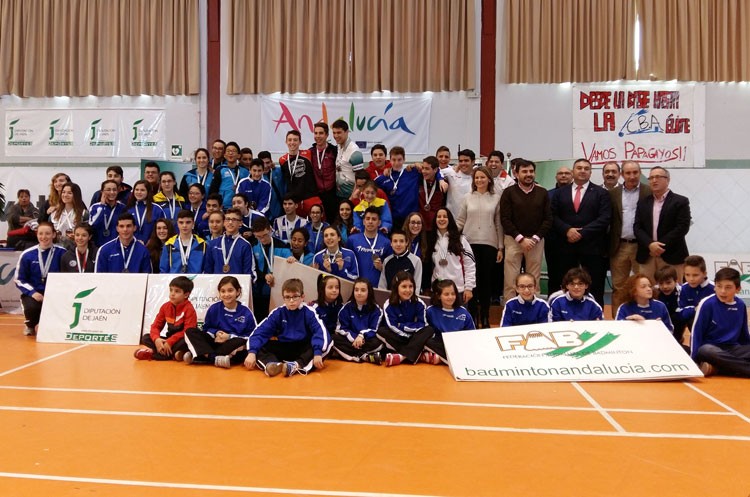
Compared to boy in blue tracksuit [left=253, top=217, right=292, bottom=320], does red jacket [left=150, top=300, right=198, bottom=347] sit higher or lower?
lower

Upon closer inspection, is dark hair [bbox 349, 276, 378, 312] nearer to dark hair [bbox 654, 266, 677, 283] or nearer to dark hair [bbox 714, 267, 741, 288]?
dark hair [bbox 654, 266, 677, 283]

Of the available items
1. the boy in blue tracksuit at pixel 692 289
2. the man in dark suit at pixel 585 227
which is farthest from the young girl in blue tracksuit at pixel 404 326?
the boy in blue tracksuit at pixel 692 289

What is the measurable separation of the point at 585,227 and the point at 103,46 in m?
10.1

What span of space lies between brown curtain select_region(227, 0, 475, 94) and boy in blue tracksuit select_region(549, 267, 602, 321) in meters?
6.60

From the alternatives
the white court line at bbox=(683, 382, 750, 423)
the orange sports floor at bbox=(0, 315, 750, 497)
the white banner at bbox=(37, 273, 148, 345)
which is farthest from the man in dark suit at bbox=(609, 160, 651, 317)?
the white banner at bbox=(37, 273, 148, 345)

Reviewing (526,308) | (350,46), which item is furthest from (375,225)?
(350,46)

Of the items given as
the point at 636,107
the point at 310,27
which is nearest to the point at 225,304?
the point at 310,27

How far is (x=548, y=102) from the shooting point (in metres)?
11.6

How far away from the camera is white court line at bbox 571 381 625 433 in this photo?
378cm

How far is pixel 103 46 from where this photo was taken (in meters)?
12.3

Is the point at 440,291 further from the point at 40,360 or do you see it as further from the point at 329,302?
the point at 40,360

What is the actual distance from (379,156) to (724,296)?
400 centimetres

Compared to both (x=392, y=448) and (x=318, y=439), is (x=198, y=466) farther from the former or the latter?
(x=392, y=448)

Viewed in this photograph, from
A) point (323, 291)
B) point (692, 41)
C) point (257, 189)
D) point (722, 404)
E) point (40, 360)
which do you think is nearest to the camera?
point (722, 404)
